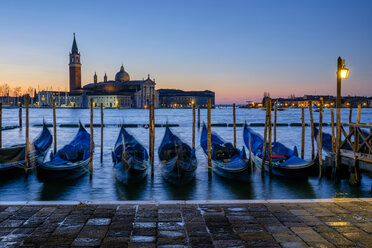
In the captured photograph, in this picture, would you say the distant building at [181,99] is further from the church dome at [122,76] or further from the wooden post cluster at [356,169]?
the wooden post cluster at [356,169]

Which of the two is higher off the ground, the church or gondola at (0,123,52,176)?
the church

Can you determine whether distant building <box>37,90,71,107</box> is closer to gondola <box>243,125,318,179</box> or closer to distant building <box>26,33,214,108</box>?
distant building <box>26,33,214,108</box>

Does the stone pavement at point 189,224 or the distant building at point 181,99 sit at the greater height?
the distant building at point 181,99

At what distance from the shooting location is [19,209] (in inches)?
136

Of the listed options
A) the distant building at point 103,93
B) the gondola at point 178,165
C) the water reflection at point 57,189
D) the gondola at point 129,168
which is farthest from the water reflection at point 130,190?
the distant building at point 103,93

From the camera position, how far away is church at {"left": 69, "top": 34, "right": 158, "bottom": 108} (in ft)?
262

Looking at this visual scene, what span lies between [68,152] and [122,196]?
232cm

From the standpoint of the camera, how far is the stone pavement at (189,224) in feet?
8.83

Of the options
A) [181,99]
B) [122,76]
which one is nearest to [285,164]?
[122,76]

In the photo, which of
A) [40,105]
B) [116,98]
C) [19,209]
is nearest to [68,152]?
[19,209]

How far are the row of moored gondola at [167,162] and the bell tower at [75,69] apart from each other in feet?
269

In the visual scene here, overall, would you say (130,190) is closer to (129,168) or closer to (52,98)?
(129,168)

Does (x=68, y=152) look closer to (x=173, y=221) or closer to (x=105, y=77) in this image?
(x=173, y=221)

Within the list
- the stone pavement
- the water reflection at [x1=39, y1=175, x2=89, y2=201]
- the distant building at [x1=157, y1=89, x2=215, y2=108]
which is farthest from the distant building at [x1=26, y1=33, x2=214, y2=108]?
the stone pavement
